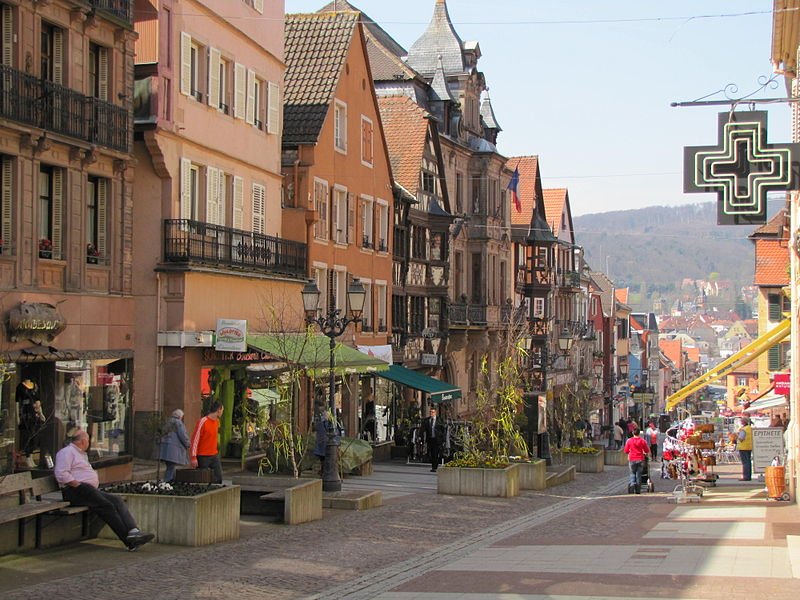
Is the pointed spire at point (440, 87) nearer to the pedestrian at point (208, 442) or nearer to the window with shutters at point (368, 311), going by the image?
the window with shutters at point (368, 311)

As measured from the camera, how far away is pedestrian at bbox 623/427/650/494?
30562 mm

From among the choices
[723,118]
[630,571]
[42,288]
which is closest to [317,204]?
[42,288]

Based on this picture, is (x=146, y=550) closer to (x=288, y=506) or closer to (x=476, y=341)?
(x=288, y=506)

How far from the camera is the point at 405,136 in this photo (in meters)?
51.9

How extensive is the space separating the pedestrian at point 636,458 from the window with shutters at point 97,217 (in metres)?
12.4

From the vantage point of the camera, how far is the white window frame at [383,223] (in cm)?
4597

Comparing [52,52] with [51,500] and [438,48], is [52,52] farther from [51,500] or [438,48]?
[438,48]

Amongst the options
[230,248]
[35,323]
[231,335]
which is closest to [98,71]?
[35,323]

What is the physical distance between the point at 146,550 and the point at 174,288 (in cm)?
1281

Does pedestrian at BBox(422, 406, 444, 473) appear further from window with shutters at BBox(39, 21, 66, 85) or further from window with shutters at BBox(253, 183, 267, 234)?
window with shutters at BBox(39, 21, 66, 85)

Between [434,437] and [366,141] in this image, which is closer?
[434,437]

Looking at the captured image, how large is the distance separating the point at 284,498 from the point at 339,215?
847 inches

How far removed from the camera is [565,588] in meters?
14.8

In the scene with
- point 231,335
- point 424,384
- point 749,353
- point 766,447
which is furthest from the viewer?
point 424,384
